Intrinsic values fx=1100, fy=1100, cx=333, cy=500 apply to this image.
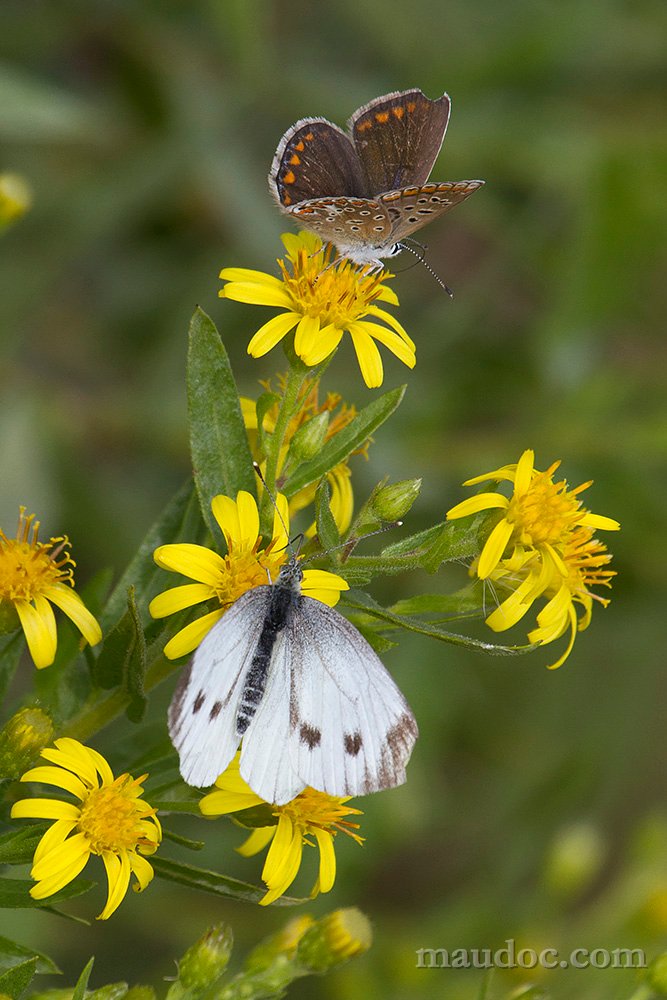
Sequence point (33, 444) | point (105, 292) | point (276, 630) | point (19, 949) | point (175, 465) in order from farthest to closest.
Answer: point (105, 292)
point (175, 465)
point (33, 444)
point (276, 630)
point (19, 949)

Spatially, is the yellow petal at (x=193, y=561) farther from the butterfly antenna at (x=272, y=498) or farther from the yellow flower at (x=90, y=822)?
the yellow flower at (x=90, y=822)

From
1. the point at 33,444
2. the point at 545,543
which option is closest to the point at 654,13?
the point at 33,444

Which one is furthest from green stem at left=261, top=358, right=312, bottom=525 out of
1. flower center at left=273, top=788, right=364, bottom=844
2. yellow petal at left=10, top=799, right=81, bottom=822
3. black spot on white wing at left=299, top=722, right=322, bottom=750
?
yellow petal at left=10, top=799, right=81, bottom=822

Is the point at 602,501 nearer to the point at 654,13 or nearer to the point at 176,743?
the point at 654,13

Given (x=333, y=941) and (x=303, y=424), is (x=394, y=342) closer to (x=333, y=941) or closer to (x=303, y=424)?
(x=303, y=424)

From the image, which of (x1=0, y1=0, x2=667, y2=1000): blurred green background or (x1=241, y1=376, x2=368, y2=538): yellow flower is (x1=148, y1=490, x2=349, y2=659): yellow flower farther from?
(x1=0, y1=0, x2=667, y2=1000): blurred green background

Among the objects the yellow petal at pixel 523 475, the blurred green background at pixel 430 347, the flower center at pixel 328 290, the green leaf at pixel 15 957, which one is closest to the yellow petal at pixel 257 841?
the green leaf at pixel 15 957

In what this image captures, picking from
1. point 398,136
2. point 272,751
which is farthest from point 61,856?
point 398,136
